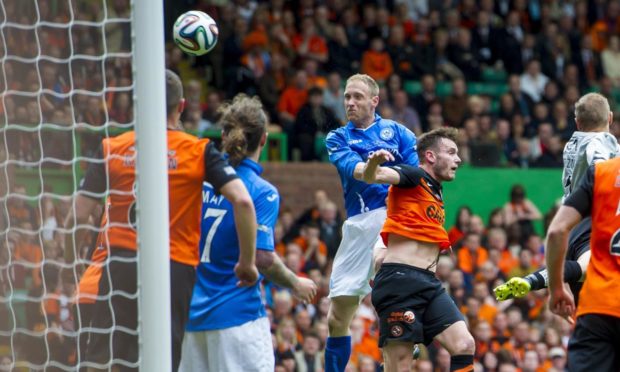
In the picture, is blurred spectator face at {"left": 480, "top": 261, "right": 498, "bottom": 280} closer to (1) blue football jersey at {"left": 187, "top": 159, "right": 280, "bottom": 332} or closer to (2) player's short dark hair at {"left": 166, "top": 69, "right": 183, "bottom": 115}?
(1) blue football jersey at {"left": 187, "top": 159, "right": 280, "bottom": 332}

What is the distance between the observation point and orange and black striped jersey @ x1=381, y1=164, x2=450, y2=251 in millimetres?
9164

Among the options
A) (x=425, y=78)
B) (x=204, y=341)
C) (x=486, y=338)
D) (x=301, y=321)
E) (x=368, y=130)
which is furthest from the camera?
(x=425, y=78)

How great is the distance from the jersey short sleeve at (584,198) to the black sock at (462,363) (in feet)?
6.97

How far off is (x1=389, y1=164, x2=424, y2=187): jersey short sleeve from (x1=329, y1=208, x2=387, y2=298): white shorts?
0.97 meters

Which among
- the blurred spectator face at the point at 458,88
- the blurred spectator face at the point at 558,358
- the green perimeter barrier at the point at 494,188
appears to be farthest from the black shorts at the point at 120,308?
the blurred spectator face at the point at 458,88

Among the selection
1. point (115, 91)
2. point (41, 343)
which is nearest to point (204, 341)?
point (41, 343)

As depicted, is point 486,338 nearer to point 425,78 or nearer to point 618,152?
point 425,78

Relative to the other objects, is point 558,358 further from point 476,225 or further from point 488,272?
point 476,225

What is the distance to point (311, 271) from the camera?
616 inches

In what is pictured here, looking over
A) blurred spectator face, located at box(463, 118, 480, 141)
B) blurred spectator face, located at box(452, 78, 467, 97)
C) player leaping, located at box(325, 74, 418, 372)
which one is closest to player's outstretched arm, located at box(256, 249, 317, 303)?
player leaping, located at box(325, 74, 418, 372)

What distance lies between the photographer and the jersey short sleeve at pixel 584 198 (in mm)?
7203

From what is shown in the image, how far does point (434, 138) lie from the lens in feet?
30.5

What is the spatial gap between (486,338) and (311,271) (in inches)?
87.6

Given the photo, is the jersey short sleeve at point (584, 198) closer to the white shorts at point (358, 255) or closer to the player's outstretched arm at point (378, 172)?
the player's outstretched arm at point (378, 172)
